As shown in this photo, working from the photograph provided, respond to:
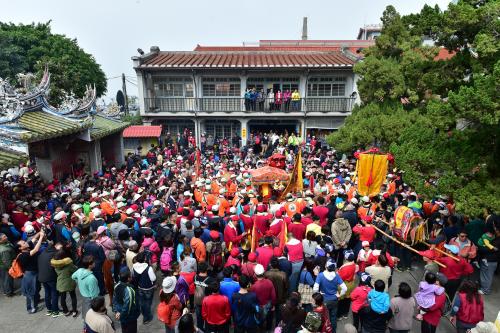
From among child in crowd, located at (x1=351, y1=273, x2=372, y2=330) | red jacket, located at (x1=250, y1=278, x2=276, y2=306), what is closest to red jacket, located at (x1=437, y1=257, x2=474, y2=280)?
child in crowd, located at (x1=351, y1=273, x2=372, y2=330)

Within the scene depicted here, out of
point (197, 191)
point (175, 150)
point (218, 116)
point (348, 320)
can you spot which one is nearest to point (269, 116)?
point (218, 116)

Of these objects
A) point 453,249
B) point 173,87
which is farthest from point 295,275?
point 173,87

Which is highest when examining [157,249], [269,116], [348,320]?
[269,116]

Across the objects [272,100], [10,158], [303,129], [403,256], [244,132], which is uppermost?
[272,100]

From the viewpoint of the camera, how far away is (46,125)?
10516 millimetres

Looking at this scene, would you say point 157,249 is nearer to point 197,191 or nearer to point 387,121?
point 197,191

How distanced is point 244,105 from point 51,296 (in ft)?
56.9

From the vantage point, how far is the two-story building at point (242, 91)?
2203 cm

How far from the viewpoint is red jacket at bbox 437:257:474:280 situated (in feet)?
20.5

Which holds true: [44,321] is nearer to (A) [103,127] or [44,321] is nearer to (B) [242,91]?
(A) [103,127]

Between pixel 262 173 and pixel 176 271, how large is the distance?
22.2ft

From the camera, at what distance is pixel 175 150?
66.7ft

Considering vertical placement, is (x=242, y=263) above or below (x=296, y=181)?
below

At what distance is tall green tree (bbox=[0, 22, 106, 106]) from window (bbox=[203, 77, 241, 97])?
9.61 metres
